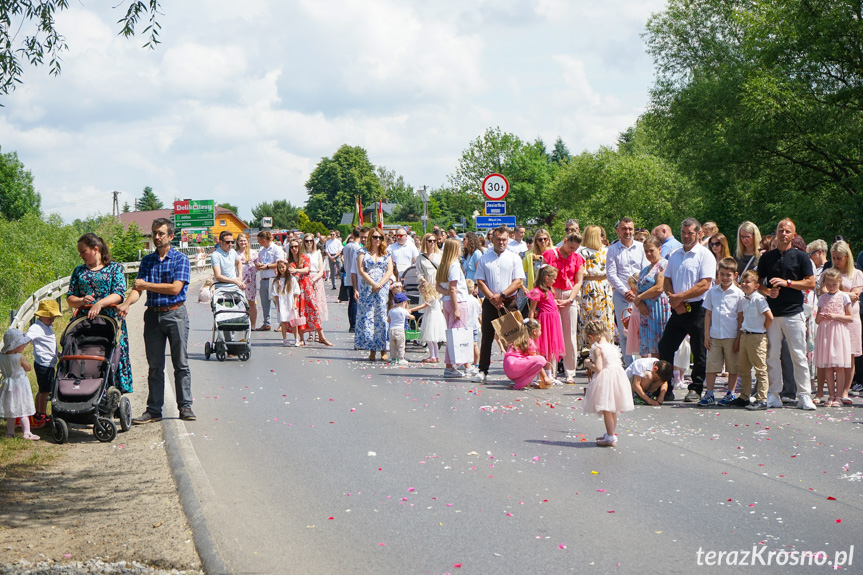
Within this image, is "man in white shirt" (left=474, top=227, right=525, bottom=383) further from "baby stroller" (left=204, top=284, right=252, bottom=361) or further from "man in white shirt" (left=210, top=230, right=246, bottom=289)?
"man in white shirt" (left=210, top=230, right=246, bottom=289)

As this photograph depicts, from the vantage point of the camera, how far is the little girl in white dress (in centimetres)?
928

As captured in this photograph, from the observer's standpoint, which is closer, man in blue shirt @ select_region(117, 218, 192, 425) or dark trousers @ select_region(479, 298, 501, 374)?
man in blue shirt @ select_region(117, 218, 192, 425)

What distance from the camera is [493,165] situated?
4227 inches

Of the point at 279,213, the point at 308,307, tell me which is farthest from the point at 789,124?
the point at 279,213

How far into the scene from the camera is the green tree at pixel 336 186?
14762 centimetres

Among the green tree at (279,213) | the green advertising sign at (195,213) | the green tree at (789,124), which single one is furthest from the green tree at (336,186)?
the green tree at (789,124)

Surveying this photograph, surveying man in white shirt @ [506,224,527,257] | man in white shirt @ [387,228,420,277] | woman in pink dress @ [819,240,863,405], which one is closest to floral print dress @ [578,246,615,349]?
woman in pink dress @ [819,240,863,405]

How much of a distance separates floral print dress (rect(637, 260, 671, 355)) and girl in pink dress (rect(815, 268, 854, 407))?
6.17 feet

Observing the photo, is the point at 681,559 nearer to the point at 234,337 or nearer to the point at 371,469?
the point at 371,469

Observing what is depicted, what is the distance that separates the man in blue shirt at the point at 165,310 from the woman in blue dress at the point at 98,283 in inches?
6.4

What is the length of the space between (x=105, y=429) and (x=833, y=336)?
8095mm

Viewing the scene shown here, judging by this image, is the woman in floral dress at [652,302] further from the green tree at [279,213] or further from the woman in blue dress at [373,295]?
the green tree at [279,213]

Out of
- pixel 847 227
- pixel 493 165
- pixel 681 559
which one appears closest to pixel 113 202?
pixel 493 165

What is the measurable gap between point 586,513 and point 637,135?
9688 cm
